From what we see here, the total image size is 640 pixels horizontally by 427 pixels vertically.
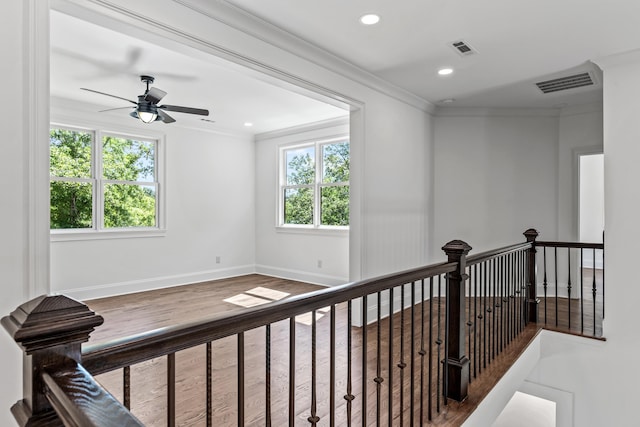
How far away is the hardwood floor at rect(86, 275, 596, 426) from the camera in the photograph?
86.3 inches

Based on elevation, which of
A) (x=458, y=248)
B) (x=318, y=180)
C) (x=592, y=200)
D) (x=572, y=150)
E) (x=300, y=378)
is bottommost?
(x=300, y=378)

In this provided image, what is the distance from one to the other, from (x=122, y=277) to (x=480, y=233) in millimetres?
5236

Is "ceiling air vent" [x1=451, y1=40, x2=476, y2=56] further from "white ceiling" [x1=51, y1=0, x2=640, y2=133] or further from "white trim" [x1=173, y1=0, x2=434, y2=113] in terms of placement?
"white trim" [x1=173, y1=0, x2=434, y2=113]

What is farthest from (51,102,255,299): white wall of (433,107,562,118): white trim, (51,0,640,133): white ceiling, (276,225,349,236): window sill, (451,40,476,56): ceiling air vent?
(451,40,476,56): ceiling air vent

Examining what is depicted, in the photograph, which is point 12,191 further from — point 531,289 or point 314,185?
point 314,185

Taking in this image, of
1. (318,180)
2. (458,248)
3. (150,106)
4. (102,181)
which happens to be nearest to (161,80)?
(150,106)

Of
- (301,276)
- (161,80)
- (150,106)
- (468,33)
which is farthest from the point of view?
(301,276)

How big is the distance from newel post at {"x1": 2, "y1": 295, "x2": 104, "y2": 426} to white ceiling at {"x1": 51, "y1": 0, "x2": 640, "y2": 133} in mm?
2259

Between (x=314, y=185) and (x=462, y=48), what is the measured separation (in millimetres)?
3387

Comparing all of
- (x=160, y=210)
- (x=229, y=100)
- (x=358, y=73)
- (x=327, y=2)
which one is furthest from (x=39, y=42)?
(x=160, y=210)

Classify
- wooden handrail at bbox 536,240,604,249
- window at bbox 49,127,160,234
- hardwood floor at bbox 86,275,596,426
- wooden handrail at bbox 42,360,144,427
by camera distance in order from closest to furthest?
wooden handrail at bbox 42,360,144,427 → hardwood floor at bbox 86,275,596,426 → wooden handrail at bbox 536,240,604,249 → window at bbox 49,127,160,234

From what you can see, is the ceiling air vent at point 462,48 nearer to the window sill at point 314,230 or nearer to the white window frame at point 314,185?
the white window frame at point 314,185

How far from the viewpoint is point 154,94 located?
363 cm

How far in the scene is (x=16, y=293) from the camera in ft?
5.84
